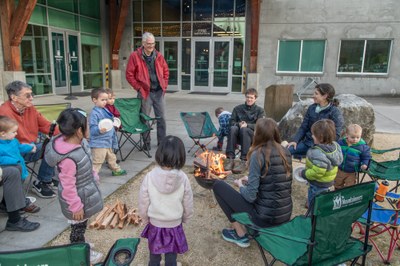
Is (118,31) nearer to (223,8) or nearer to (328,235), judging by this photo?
(223,8)

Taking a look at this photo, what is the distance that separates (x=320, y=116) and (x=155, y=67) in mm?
2818

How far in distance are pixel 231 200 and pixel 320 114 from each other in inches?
76.4

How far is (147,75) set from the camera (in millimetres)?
5230

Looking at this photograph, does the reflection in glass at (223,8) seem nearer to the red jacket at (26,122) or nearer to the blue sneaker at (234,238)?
the red jacket at (26,122)

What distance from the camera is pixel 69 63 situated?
1307cm

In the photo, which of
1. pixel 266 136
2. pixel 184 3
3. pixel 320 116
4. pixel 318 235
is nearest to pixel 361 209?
pixel 318 235

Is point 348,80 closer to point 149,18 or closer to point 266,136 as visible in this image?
point 149,18

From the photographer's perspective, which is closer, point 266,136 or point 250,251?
point 266,136

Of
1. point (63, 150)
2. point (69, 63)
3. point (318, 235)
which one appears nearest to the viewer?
point (318, 235)

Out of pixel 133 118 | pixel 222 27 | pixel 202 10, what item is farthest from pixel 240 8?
pixel 133 118

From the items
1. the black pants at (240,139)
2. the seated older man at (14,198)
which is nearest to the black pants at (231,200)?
the seated older man at (14,198)

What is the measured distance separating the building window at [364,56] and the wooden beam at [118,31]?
33.9 ft

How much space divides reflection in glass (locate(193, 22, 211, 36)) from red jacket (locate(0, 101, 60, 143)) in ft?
43.8

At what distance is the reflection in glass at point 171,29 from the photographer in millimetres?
16281
